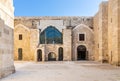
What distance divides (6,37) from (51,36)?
886 inches

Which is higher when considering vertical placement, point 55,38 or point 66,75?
point 55,38

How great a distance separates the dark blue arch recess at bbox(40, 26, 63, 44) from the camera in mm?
34091

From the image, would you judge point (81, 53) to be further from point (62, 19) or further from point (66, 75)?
point (66, 75)

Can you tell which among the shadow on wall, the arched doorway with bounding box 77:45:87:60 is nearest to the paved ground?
the shadow on wall

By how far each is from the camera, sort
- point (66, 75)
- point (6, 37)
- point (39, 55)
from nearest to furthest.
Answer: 1. point (6, 37)
2. point (66, 75)
3. point (39, 55)

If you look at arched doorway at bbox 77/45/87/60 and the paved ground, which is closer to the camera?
the paved ground

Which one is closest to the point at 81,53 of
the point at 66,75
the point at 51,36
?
the point at 51,36

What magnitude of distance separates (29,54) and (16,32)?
369 centimetres

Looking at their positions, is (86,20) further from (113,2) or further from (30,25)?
(113,2)

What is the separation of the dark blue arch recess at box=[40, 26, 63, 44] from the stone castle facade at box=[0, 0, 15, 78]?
2049 cm

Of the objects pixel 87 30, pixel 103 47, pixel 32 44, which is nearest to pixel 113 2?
pixel 103 47

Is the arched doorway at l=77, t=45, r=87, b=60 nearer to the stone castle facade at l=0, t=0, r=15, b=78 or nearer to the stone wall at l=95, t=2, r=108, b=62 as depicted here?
the stone wall at l=95, t=2, r=108, b=62

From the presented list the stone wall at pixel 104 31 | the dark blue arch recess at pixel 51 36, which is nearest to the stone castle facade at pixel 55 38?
the dark blue arch recess at pixel 51 36

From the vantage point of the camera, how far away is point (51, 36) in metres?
34.5
